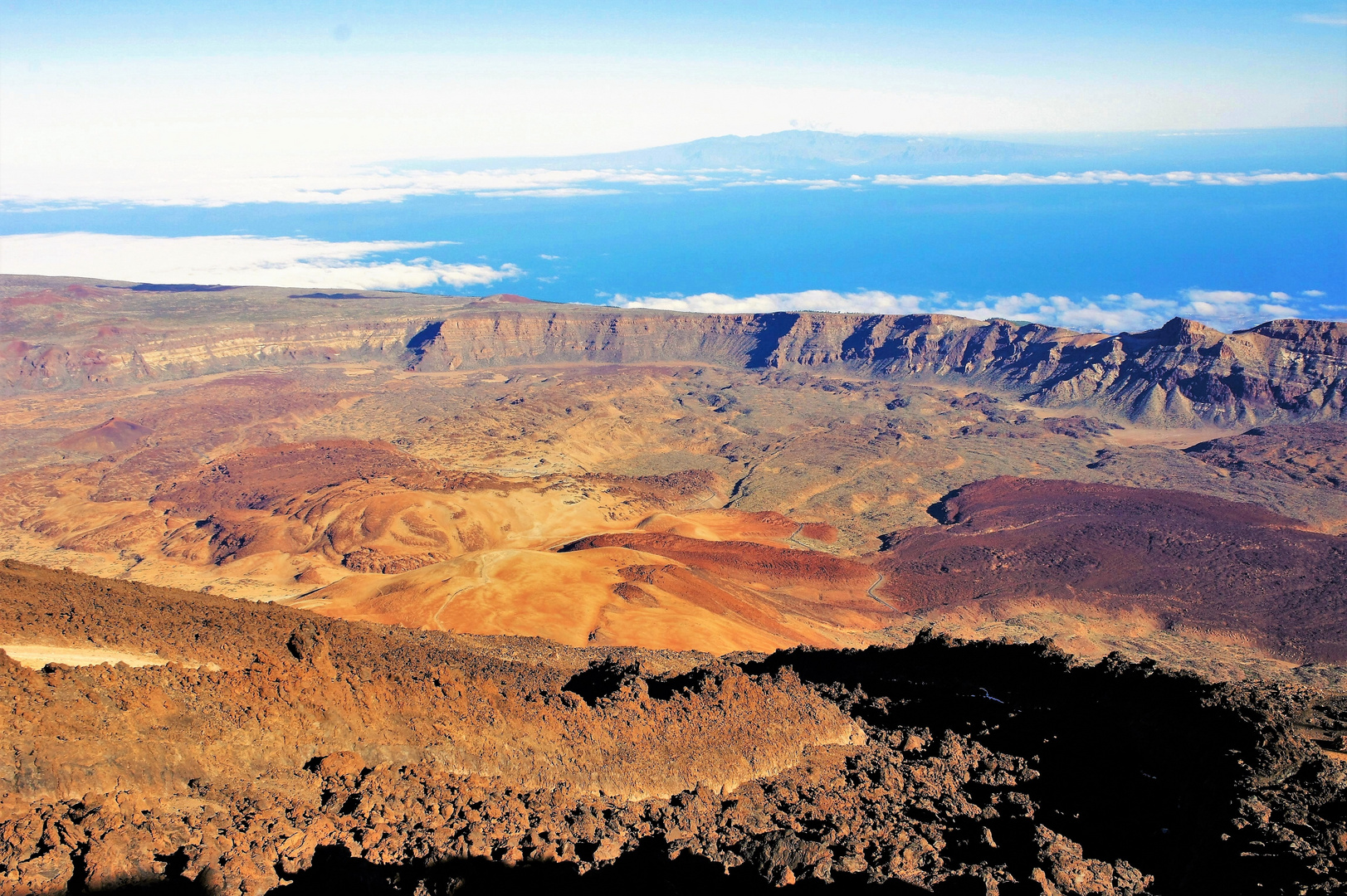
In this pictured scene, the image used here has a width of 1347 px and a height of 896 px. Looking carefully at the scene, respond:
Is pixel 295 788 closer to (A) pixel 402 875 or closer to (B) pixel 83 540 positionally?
(A) pixel 402 875

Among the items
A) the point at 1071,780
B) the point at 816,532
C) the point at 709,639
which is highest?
the point at 1071,780

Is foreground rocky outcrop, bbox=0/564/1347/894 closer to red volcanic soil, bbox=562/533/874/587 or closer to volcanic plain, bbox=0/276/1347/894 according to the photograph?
volcanic plain, bbox=0/276/1347/894

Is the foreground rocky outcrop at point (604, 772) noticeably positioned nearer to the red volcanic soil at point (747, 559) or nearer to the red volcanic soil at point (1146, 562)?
the red volcanic soil at point (747, 559)

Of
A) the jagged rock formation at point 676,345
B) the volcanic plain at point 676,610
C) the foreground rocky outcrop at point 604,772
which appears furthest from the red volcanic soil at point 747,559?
the jagged rock formation at point 676,345

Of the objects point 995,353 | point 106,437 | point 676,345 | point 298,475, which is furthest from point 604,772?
point 676,345

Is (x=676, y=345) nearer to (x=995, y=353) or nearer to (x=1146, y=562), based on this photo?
(x=995, y=353)

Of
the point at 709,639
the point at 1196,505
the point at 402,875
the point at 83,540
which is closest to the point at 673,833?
the point at 402,875
